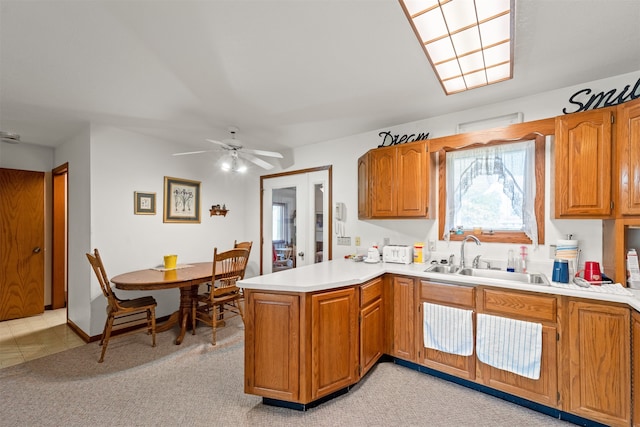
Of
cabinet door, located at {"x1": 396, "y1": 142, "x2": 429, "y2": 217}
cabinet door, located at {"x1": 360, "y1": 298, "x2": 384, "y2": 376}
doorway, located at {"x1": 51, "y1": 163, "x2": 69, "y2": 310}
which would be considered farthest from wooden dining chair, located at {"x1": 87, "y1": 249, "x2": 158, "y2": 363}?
cabinet door, located at {"x1": 396, "y1": 142, "x2": 429, "y2": 217}

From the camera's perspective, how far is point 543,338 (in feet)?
6.42

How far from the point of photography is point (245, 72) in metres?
2.15

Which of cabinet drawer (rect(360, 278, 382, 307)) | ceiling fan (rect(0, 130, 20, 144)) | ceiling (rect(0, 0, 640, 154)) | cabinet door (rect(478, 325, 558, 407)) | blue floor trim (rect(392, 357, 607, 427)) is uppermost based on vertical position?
ceiling (rect(0, 0, 640, 154))

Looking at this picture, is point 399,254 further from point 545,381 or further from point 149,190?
point 149,190

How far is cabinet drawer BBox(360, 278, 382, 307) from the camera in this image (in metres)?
2.28

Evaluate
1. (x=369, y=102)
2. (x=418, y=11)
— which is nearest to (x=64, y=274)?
(x=369, y=102)

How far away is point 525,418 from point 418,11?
2.66 metres

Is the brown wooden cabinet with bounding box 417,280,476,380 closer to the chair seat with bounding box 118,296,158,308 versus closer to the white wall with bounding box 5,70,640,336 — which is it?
the white wall with bounding box 5,70,640,336

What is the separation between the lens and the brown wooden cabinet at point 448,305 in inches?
88.0

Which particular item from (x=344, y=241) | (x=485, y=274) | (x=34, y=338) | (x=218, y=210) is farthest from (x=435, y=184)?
(x=34, y=338)

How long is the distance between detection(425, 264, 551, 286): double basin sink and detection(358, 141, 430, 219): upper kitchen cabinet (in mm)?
535

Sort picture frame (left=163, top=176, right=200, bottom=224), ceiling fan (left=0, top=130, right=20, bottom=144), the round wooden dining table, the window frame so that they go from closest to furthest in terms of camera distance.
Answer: the window frame
the round wooden dining table
ceiling fan (left=0, top=130, right=20, bottom=144)
picture frame (left=163, top=176, right=200, bottom=224)

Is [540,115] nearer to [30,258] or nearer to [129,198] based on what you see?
[129,198]

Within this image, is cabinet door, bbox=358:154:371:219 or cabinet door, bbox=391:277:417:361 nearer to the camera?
cabinet door, bbox=391:277:417:361
